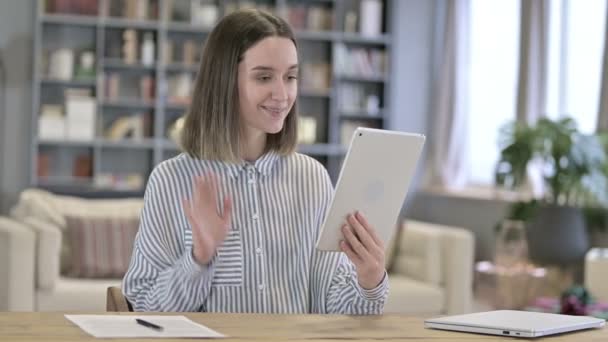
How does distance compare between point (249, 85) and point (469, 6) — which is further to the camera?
point (469, 6)

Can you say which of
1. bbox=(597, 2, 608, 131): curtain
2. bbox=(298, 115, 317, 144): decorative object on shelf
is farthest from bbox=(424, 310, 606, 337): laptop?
bbox=(298, 115, 317, 144): decorative object on shelf

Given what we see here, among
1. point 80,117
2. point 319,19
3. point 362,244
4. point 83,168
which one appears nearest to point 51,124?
point 80,117

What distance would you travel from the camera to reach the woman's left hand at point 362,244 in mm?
1935

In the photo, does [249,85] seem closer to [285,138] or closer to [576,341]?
[285,138]

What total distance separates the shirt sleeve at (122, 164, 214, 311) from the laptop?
494 mm

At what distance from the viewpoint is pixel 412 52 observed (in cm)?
862

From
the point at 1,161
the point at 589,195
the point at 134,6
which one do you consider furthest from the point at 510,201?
the point at 1,161

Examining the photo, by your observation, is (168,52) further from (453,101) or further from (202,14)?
(453,101)

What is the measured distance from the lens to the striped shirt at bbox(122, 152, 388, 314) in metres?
2.14

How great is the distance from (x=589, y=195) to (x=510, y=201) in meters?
1.09

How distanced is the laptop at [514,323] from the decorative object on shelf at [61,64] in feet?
20.4

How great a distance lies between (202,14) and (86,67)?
38.1 inches

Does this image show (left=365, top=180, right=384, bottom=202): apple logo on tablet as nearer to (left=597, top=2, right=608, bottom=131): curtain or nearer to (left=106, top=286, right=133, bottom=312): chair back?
(left=106, top=286, right=133, bottom=312): chair back

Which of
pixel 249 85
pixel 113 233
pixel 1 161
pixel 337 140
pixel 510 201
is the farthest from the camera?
pixel 337 140
